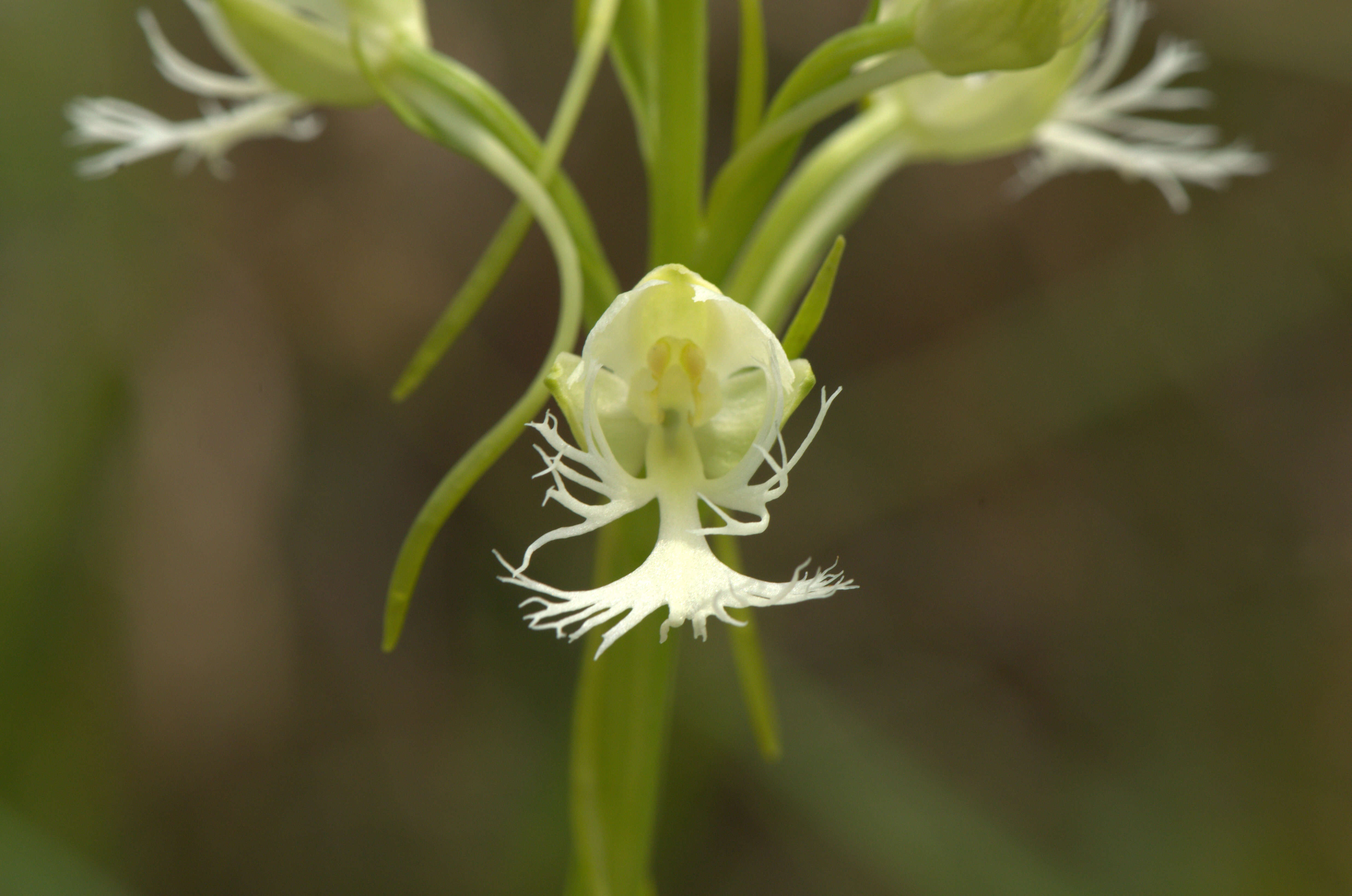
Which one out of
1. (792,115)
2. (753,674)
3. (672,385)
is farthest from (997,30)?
(753,674)

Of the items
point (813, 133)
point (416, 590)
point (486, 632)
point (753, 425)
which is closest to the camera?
point (753, 425)

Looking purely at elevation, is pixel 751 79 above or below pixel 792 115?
above

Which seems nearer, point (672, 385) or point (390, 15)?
point (672, 385)

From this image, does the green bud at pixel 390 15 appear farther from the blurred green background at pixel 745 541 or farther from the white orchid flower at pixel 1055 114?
the blurred green background at pixel 745 541

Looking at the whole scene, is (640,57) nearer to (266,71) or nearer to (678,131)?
(678,131)

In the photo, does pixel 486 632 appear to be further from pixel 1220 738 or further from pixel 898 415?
pixel 1220 738

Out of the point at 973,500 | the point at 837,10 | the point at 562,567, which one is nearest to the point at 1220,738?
the point at 973,500
